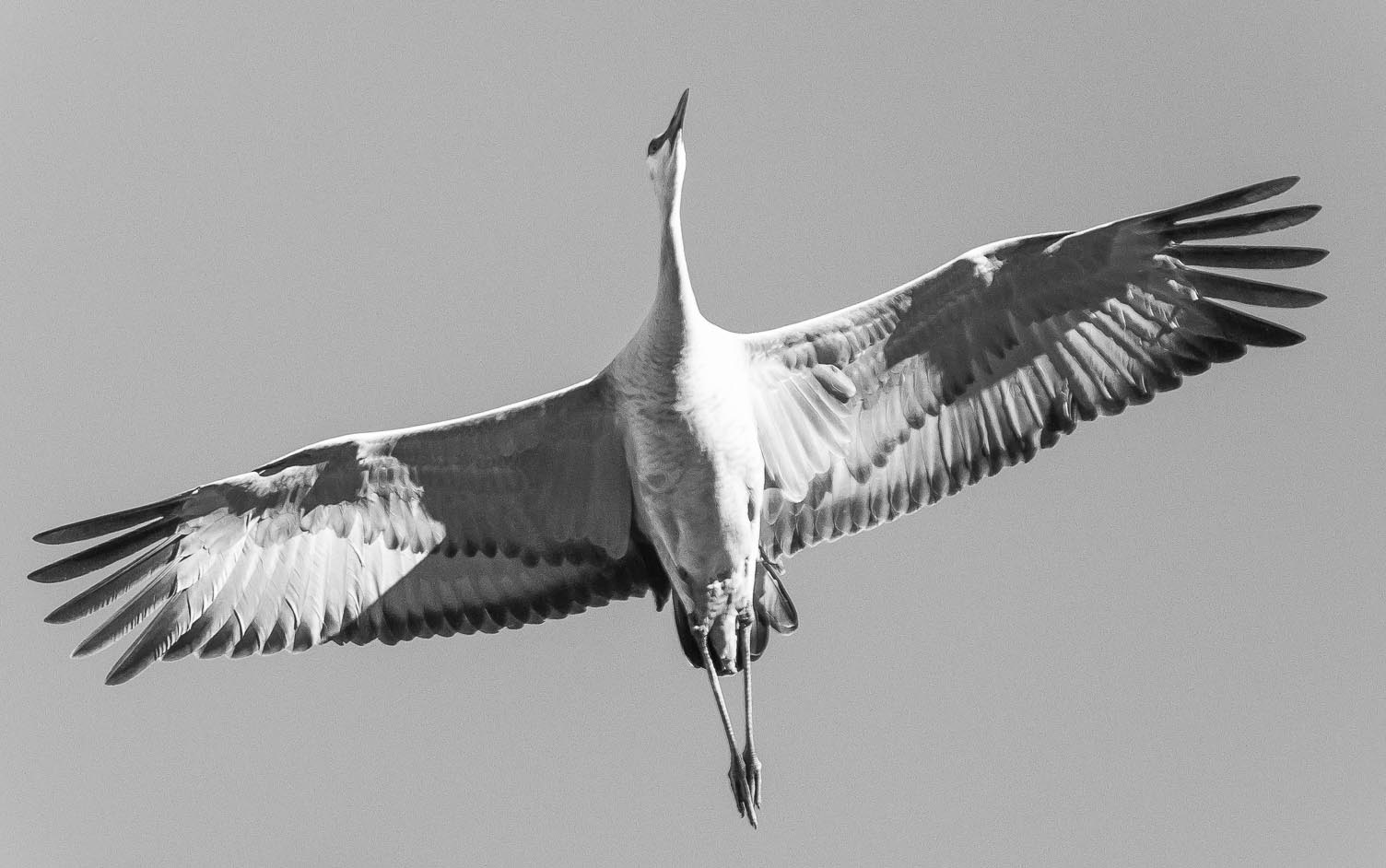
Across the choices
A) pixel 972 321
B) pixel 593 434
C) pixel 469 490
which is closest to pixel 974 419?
pixel 972 321

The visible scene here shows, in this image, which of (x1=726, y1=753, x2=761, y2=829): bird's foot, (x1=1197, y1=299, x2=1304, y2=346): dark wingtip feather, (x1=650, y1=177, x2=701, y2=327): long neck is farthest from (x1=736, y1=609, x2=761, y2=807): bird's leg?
(x1=1197, y1=299, x2=1304, y2=346): dark wingtip feather

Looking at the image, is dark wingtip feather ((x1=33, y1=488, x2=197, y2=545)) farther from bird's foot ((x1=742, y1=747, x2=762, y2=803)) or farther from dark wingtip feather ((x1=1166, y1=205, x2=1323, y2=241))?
dark wingtip feather ((x1=1166, y1=205, x2=1323, y2=241))

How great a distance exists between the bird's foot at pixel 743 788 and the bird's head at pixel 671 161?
14.5ft

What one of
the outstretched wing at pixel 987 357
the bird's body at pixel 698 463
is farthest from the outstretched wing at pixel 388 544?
the outstretched wing at pixel 987 357

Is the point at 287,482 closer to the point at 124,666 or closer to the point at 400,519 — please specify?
the point at 400,519

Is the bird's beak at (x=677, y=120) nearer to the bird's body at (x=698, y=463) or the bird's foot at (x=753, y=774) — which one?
the bird's body at (x=698, y=463)

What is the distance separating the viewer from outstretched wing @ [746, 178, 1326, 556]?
12.9 m

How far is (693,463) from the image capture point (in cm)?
1281

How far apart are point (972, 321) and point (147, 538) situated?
656 centimetres

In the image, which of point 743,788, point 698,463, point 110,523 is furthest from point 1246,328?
point 110,523

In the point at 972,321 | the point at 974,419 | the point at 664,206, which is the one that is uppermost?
the point at 664,206

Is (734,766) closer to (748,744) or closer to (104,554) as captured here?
(748,744)

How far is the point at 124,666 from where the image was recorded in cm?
1300

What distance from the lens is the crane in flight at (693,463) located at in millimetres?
12750
